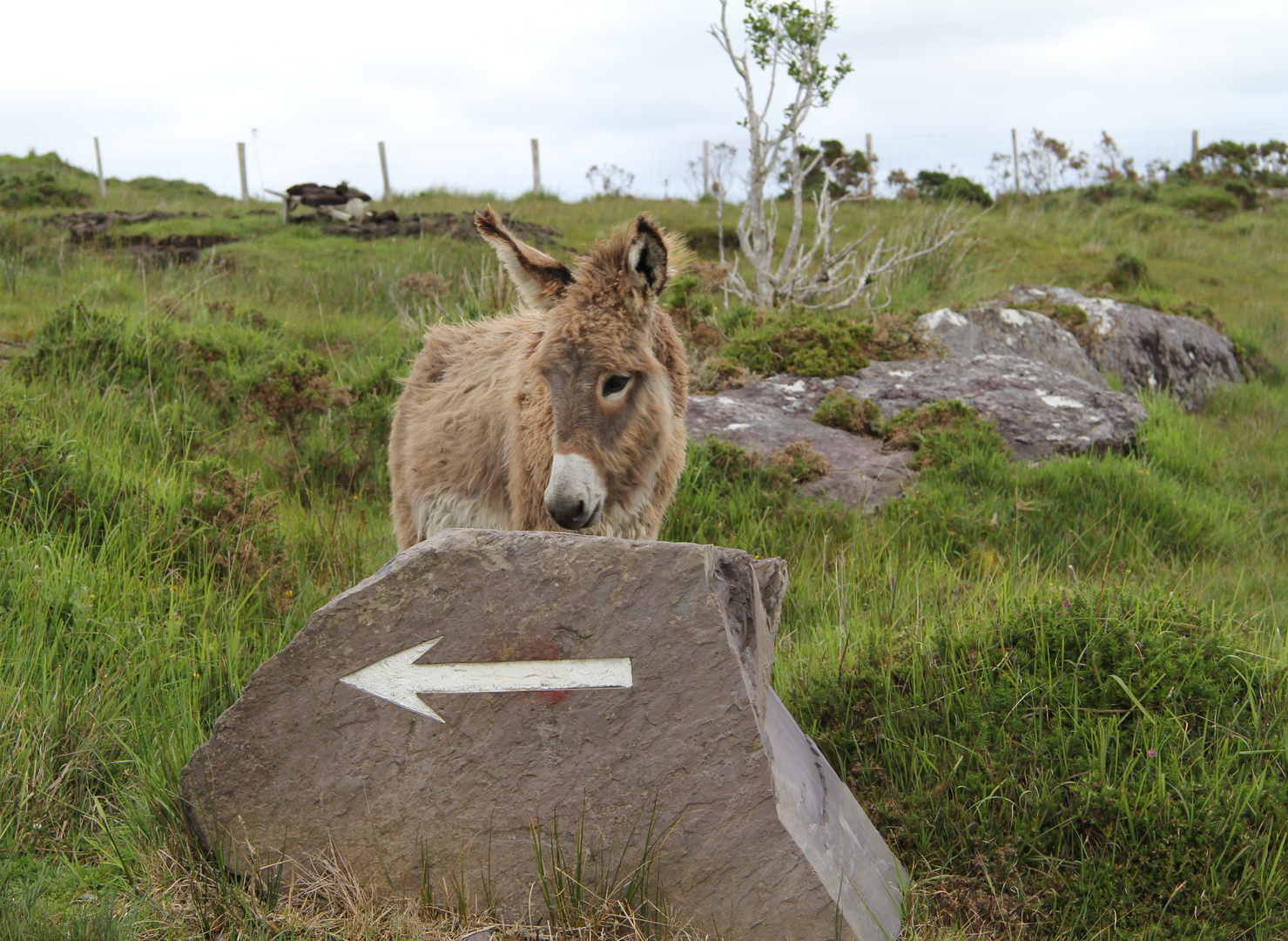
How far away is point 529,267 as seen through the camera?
3.77 meters

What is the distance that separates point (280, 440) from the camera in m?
6.64

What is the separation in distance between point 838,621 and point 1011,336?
599 centimetres

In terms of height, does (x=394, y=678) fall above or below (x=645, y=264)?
below

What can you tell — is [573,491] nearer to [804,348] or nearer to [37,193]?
[804,348]

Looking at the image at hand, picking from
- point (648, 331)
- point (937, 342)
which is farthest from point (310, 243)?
point (648, 331)

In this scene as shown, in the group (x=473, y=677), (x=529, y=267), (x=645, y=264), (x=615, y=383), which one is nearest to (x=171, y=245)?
(x=529, y=267)

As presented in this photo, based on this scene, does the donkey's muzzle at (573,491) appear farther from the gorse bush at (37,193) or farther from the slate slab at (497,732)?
the gorse bush at (37,193)

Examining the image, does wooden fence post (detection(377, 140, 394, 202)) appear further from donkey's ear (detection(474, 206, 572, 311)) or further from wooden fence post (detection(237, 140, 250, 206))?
donkey's ear (detection(474, 206, 572, 311))

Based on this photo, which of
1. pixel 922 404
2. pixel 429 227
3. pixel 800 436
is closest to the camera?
pixel 800 436

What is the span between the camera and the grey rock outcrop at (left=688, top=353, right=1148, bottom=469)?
21.4 ft

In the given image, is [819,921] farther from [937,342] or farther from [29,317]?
[29,317]

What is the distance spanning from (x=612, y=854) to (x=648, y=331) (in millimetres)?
2194

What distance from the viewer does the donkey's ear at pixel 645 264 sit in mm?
3625

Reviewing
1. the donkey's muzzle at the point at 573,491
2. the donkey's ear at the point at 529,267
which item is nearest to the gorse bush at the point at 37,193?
the donkey's ear at the point at 529,267
